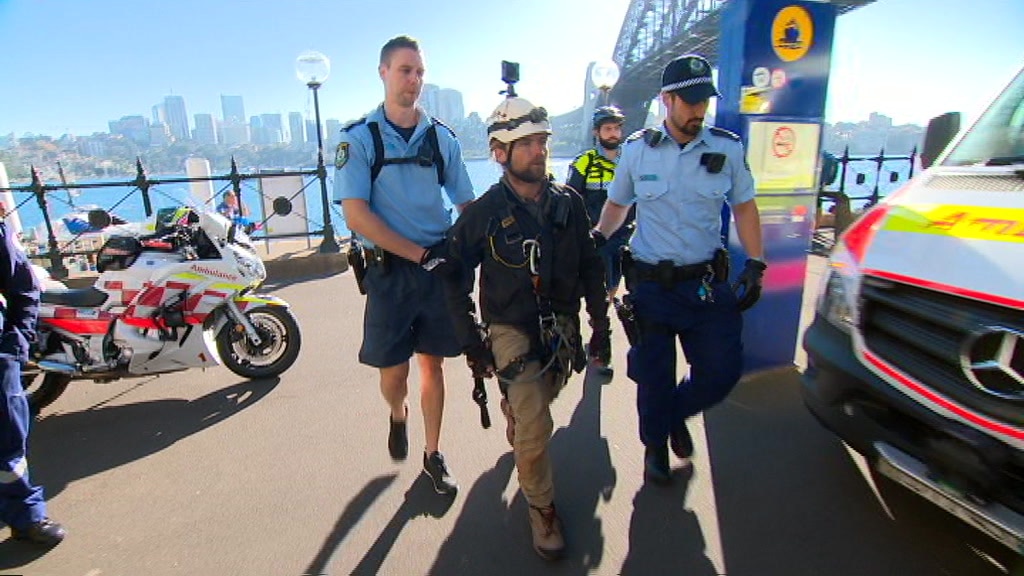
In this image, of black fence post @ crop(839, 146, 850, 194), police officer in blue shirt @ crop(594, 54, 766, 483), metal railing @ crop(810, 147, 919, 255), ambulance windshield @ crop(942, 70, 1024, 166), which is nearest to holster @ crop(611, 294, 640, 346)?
police officer in blue shirt @ crop(594, 54, 766, 483)

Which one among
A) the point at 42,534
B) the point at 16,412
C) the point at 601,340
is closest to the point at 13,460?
the point at 16,412

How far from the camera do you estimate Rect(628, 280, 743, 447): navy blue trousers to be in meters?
2.59

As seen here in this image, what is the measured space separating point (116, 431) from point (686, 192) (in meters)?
3.75

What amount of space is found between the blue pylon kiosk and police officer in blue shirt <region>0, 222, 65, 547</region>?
12.3ft

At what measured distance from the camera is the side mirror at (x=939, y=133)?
286cm

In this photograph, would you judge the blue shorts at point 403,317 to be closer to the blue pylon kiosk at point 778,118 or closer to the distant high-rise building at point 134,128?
the blue pylon kiosk at point 778,118

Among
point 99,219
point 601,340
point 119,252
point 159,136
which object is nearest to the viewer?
point 601,340

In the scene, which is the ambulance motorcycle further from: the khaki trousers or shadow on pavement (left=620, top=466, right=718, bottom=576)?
shadow on pavement (left=620, top=466, right=718, bottom=576)

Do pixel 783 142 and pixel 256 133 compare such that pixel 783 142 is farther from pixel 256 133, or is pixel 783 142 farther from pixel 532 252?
pixel 256 133

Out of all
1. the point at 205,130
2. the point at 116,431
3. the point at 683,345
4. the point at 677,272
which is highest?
the point at 205,130

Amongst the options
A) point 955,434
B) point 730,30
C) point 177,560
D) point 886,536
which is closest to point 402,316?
point 177,560

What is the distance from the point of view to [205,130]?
141 ft

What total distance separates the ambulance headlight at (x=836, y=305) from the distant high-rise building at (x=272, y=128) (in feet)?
104

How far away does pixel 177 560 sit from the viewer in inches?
89.9
